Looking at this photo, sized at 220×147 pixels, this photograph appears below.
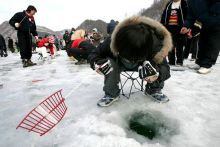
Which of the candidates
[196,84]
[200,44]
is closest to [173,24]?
[200,44]

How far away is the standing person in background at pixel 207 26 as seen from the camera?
354 centimetres

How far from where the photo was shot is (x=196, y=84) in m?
3.19

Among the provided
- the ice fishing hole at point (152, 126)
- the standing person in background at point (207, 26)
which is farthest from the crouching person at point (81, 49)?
the ice fishing hole at point (152, 126)

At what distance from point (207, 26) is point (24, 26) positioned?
4.34 metres

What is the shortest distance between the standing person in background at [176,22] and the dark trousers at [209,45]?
2.38 ft

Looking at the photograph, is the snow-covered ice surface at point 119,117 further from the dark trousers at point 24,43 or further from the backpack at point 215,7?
the dark trousers at point 24,43

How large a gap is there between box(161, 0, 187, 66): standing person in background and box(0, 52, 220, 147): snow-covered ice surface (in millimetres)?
1352

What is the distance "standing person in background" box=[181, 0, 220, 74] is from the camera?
3543mm

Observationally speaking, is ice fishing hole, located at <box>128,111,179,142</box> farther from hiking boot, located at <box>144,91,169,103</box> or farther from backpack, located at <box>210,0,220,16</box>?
backpack, located at <box>210,0,220,16</box>

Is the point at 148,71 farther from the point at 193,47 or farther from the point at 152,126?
the point at 193,47

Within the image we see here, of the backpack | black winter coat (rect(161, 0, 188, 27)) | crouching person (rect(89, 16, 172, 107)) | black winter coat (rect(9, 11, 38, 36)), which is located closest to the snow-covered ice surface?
crouching person (rect(89, 16, 172, 107))

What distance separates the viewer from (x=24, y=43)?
19.5ft

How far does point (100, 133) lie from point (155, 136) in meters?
0.45

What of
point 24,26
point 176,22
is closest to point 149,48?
point 176,22
